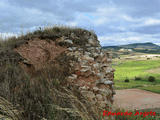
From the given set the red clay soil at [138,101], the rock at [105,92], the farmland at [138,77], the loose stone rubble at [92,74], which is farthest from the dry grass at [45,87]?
the farmland at [138,77]

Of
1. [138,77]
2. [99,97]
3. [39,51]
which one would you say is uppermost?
[39,51]

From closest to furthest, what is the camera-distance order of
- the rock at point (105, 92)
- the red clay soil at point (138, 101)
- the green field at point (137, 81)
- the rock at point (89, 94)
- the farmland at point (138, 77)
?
the rock at point (89, 94)
the rock at point (105, 92)
the red clay soil at point (138, 101)
the green field at point (137, 81)
the farmland at point (138, 77)

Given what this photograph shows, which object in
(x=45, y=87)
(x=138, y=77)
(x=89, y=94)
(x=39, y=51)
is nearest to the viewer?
(x=45, y=87)

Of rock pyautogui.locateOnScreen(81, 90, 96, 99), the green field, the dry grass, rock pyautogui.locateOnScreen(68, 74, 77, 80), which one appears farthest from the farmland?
the dry grass

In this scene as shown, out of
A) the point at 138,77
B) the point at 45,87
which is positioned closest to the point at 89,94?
the point at 45,87

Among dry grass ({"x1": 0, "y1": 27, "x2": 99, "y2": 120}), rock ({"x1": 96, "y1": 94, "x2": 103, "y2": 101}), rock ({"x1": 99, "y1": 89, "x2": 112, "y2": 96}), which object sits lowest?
rock ({"x1": 96, "y1": 94, "x2": 103, "y2": 101})

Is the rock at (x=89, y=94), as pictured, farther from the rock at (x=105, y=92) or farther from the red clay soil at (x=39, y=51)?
the red clay soil at (x=39, y=51)

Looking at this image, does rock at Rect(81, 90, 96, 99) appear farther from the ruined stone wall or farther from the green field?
the green field

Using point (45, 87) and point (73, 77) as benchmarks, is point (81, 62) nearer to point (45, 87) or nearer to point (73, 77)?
point (73, 77)

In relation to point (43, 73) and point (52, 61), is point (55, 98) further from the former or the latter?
point (52, 61)

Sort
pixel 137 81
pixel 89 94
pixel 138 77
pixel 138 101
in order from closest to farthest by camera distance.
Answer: pixel 89 94 → pixel 138 101 → pixel 137 81 → pixel 138 77

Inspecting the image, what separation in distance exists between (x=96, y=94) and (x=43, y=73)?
1.74 m

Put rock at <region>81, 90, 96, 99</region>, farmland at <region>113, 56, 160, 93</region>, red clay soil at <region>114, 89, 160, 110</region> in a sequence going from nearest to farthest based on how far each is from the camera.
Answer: rock at <region>81, 90, 96, 99</region> → red clay soil at <region>114, 89, 160, 110</region> → farmland at <region>113, 56, 160, 93</region>

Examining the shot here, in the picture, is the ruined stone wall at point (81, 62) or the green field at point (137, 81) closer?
the ruined stone wall at point (81, 62)
